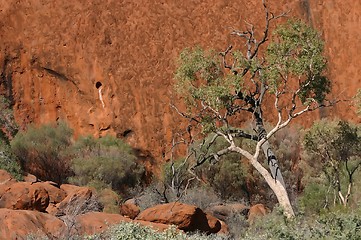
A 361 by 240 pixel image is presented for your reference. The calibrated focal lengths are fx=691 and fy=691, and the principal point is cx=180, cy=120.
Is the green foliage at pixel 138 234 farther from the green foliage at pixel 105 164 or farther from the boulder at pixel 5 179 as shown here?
the green foliage at pixel 105 164

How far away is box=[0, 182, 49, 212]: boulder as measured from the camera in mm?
14363

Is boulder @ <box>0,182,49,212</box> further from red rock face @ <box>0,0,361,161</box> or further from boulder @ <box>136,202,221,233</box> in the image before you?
red rock face @ <box>0,0,361,161</box>

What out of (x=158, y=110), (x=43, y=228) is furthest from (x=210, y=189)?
(x=43, y=228)

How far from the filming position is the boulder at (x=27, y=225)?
11.3 meters

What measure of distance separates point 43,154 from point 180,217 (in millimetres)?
11712

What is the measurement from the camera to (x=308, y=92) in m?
17.2

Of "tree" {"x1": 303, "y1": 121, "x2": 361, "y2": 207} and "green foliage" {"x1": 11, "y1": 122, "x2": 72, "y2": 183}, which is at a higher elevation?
"tree" {"x1": 303, "y1": 121, "x2": 361, "y2": 207}

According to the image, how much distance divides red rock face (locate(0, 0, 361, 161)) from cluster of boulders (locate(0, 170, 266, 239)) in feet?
28.1

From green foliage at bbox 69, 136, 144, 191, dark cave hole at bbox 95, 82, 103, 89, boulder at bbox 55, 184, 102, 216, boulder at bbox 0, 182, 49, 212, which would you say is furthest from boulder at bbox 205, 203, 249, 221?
dark cave hole at bbox 95, 82, 103, 89

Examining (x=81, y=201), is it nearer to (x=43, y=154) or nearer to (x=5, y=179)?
(x=5, y=179)

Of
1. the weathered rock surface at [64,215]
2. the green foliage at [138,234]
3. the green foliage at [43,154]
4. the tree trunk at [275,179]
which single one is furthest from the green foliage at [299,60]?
the green foliage at [43,154]

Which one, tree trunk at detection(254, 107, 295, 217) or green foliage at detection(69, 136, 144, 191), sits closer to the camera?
tree trunk at detection(254, 107, 295, 217)

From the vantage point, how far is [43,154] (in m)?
25.0

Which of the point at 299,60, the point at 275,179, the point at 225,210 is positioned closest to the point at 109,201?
the point at 225,210
